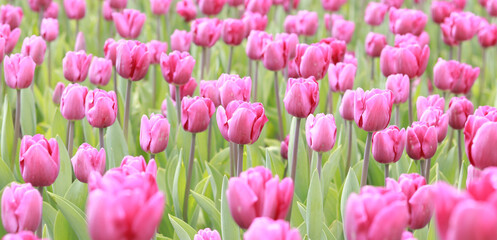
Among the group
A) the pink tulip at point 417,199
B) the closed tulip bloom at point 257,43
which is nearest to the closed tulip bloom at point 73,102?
the closed tulip bloom at point 257,43

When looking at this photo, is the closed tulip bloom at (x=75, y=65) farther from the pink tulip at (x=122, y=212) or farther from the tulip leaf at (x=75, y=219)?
the pink tulip at (x=122, y=212)

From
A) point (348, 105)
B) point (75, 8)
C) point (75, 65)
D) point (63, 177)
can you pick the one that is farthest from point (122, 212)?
point (75, 8)

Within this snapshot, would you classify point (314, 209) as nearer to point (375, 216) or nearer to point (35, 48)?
point (375, 216)

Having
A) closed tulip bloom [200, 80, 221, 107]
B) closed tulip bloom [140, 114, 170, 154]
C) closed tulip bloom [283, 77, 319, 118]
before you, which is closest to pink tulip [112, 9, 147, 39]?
closed tulip bloom [200, 80, 221, 107]

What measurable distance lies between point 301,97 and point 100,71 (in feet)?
2.96

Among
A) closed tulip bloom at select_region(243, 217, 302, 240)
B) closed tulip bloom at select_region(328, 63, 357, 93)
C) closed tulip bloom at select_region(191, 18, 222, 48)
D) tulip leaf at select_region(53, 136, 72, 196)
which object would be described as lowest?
tulip leaf at select_region(53, 136, 72, 196)

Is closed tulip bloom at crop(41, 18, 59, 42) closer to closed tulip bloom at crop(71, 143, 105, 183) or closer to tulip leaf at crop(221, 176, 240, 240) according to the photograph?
closed tulip bloom at crop(71, 143, 105, 183)

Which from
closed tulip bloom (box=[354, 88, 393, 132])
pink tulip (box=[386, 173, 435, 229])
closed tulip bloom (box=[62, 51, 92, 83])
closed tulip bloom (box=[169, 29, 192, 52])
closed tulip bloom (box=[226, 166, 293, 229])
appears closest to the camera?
closed tulip bloom (box=[226, 166, 293, 229])

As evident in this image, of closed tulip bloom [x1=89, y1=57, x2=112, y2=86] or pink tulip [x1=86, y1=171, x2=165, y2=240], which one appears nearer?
pink tulip [x1=86, y1=171, x2=165, y2=240]

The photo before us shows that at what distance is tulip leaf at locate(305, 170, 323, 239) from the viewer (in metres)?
1.63

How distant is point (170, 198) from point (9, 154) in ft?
2.16

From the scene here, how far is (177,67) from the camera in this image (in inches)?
88.1

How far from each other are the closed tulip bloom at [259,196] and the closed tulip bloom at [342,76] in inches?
49.9

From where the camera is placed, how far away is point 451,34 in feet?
10.2
